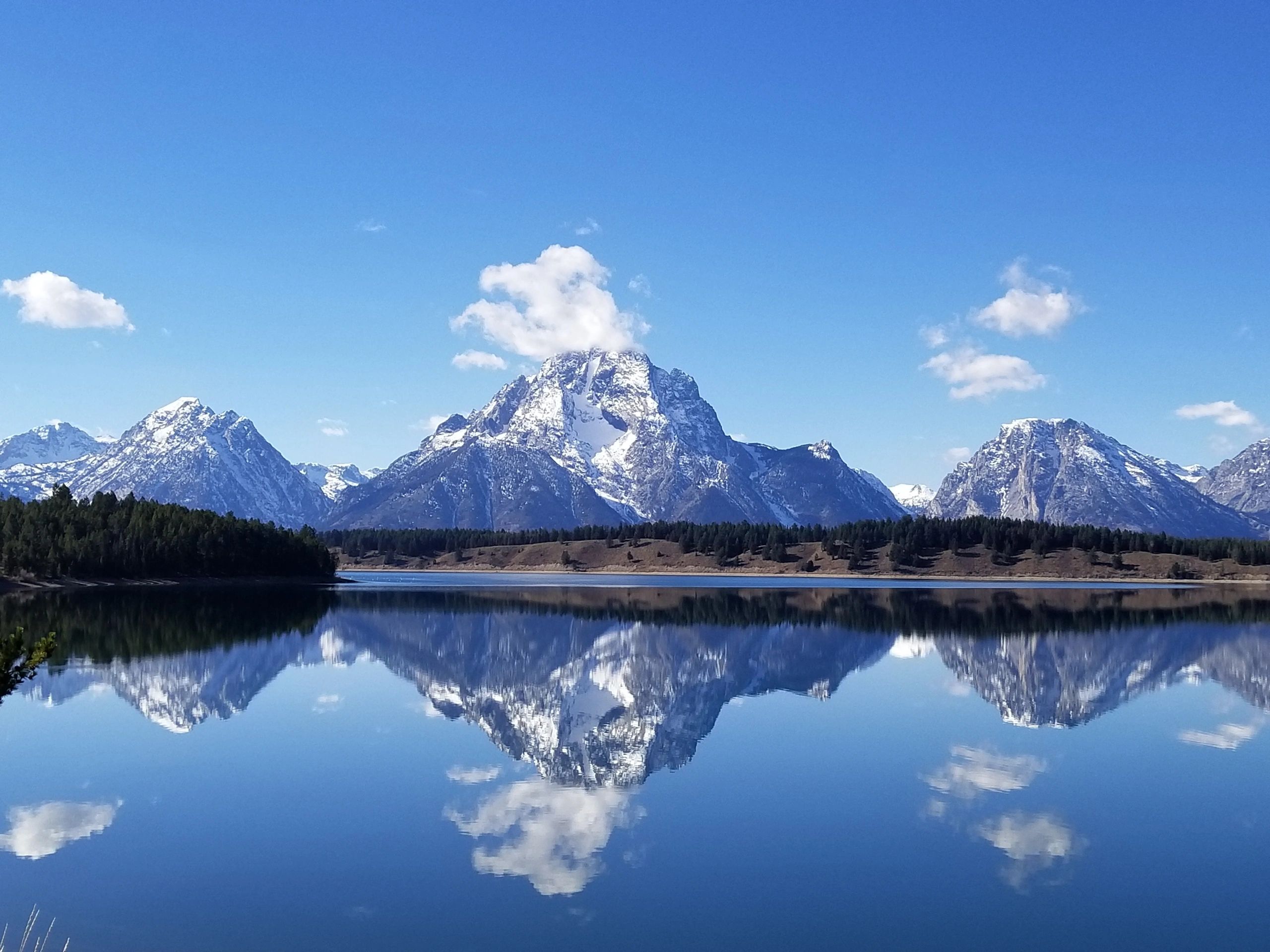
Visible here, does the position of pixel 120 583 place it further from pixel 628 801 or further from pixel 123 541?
pixel 628 801

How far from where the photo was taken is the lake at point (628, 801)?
2331 centimetres

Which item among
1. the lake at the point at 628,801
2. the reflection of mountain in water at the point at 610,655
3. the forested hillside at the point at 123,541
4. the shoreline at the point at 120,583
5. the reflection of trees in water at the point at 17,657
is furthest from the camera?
the forested hillside at the point at 123,541

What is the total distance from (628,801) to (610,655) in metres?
48.4

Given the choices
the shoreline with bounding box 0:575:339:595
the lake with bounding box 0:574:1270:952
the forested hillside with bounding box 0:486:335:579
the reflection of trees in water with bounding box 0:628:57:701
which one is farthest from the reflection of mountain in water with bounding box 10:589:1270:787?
the reflection of trees in water with bounding box 0:628:57:701

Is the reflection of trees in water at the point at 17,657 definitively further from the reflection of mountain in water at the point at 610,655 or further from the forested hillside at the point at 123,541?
the forested hillside at the point at 123,541

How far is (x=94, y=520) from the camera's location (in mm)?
165000

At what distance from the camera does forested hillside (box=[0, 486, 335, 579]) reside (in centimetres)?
14712

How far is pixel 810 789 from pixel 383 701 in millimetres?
29796

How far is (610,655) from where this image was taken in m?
83.2

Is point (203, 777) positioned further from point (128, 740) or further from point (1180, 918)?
point (1180, 918)

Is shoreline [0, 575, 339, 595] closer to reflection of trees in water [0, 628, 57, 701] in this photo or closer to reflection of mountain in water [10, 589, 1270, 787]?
reflection of mountain in water [10, 589, 1270, 787]

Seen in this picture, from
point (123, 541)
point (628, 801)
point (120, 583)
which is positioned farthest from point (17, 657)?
point (123, 541)

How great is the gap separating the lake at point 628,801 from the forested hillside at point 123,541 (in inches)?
2928

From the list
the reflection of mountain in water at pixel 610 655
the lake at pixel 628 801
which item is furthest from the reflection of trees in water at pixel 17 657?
the reflection of mountain in water at pixel 610 655
